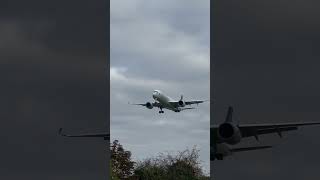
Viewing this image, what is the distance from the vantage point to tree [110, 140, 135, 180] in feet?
189

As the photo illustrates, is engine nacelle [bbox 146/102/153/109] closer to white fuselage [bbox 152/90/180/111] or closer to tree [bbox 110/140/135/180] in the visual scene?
white fuselage [bbox 152/90/180/111]

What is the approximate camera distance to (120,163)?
2372 inches

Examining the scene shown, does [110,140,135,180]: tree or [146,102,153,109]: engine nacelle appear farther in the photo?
[110,140,135,180]: tree
